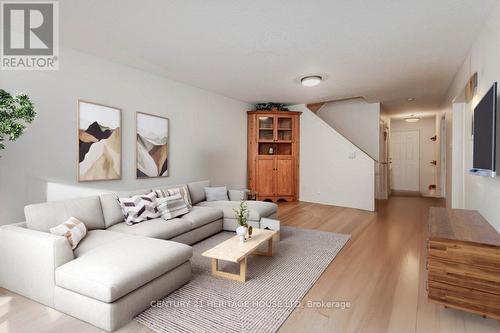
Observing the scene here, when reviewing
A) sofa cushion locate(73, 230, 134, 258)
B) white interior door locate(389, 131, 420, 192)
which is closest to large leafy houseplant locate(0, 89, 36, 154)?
sofa cushion locate(73, 230, 134, 258)

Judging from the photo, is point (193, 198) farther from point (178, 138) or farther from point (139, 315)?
point (139, 315)

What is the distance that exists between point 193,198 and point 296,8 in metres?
3.07

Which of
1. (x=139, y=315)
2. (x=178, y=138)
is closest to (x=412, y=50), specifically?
(x=178, y=138)

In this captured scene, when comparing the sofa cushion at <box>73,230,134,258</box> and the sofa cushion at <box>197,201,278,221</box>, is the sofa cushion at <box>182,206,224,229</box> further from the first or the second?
the sofa cushion at <box>73,230,134,258</box>

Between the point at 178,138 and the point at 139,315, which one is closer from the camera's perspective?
the point at 139,315

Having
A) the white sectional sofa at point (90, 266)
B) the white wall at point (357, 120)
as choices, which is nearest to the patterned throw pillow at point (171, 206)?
the white sectional sofa at point (90, 266)

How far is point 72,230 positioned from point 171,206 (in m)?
1.15

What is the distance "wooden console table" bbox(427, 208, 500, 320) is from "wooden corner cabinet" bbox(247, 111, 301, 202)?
4.51 m

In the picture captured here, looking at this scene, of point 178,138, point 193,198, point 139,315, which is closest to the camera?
point 139,315

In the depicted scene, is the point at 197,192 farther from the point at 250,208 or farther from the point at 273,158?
the point at 273,158

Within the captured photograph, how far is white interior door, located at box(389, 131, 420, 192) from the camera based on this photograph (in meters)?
8.43

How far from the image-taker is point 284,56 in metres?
3.31

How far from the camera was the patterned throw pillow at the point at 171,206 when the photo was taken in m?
3.23

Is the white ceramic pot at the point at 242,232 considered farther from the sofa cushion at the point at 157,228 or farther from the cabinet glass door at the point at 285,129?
the cabinet glass door at the point at 285,129
